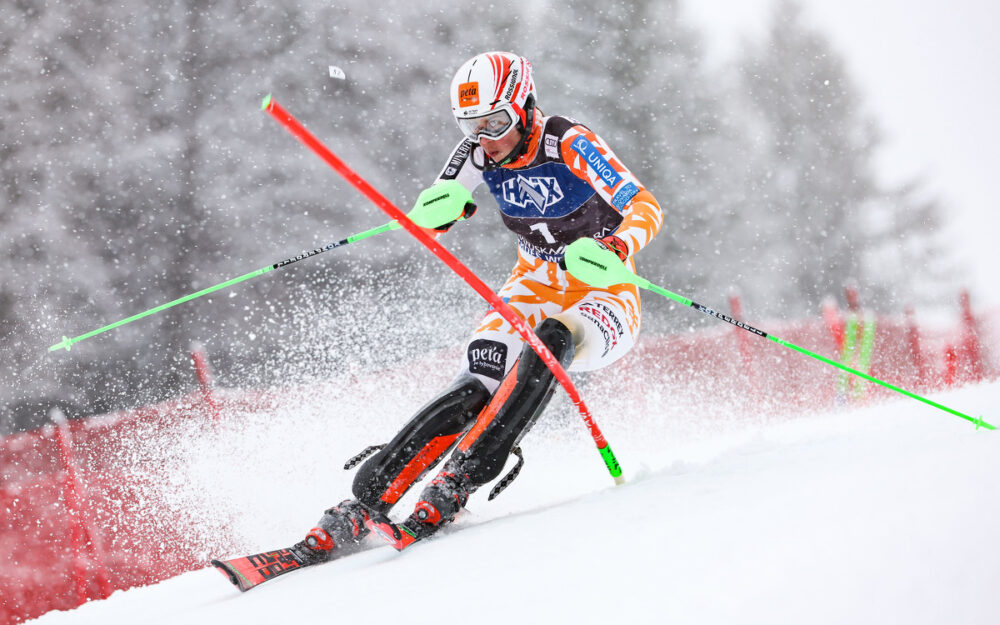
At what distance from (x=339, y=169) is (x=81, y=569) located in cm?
309

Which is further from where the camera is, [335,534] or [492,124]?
[492,124]

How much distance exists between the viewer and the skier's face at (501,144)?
2730 millimetres

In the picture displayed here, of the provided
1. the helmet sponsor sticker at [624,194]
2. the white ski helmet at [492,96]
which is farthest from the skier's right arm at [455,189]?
the helmet sponsor sticker at [624,194]

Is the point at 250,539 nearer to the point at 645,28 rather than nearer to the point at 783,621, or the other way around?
the point at 783,621

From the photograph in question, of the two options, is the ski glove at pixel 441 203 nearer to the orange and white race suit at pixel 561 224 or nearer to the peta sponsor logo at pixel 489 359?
the orange and white race suit at pixel 561 224

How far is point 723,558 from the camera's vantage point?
138 centimetres

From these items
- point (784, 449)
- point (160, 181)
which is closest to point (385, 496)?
point (784, 449)

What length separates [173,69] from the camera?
46.1ft

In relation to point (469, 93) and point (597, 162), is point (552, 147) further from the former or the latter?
point (469, 93)

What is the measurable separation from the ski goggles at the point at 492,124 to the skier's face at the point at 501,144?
17 millimetres

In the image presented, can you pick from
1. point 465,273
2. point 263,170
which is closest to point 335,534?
point 465,273

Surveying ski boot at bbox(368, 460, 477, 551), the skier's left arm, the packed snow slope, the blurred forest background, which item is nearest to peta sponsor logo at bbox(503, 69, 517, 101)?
the skier's left arm

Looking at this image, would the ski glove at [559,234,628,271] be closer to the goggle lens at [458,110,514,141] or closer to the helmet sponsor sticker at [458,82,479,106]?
the goggle lens at [458,110,514,141]

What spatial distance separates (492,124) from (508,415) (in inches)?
39.2
